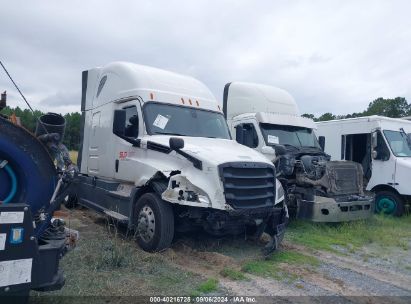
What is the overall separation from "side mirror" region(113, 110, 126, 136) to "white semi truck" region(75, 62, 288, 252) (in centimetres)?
2

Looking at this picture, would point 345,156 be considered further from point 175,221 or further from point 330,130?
point 175,221

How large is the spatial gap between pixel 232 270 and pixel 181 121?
3.05 metres

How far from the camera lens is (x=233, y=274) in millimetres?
5215

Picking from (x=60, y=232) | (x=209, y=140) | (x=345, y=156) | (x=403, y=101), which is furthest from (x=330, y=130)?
(x=403, y=101)

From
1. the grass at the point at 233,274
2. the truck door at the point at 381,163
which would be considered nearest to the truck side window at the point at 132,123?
the grass at the point at 233,274

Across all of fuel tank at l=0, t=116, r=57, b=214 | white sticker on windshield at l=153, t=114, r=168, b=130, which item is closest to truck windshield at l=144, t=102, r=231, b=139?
white sticker on windshield at l=153, t=114, r=168, b=130

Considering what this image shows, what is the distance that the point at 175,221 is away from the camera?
6312 millimetres

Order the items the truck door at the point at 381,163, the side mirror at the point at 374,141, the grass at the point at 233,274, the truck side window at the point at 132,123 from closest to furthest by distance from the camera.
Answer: the grass at the point at 233,274
the truck side window at the point at 132,123
the truck door at the point at 381,163
the side mirror at the point at 374,141

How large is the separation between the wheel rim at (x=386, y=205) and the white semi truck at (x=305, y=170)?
78.0 inches

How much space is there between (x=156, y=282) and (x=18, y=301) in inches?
76.5

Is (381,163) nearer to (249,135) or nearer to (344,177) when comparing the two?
(344,177)

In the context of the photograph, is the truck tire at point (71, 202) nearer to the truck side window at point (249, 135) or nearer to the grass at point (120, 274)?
the grass at point (120, 274)

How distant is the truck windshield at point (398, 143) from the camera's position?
10.5 meters

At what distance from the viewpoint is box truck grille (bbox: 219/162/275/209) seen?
5.80 metres
